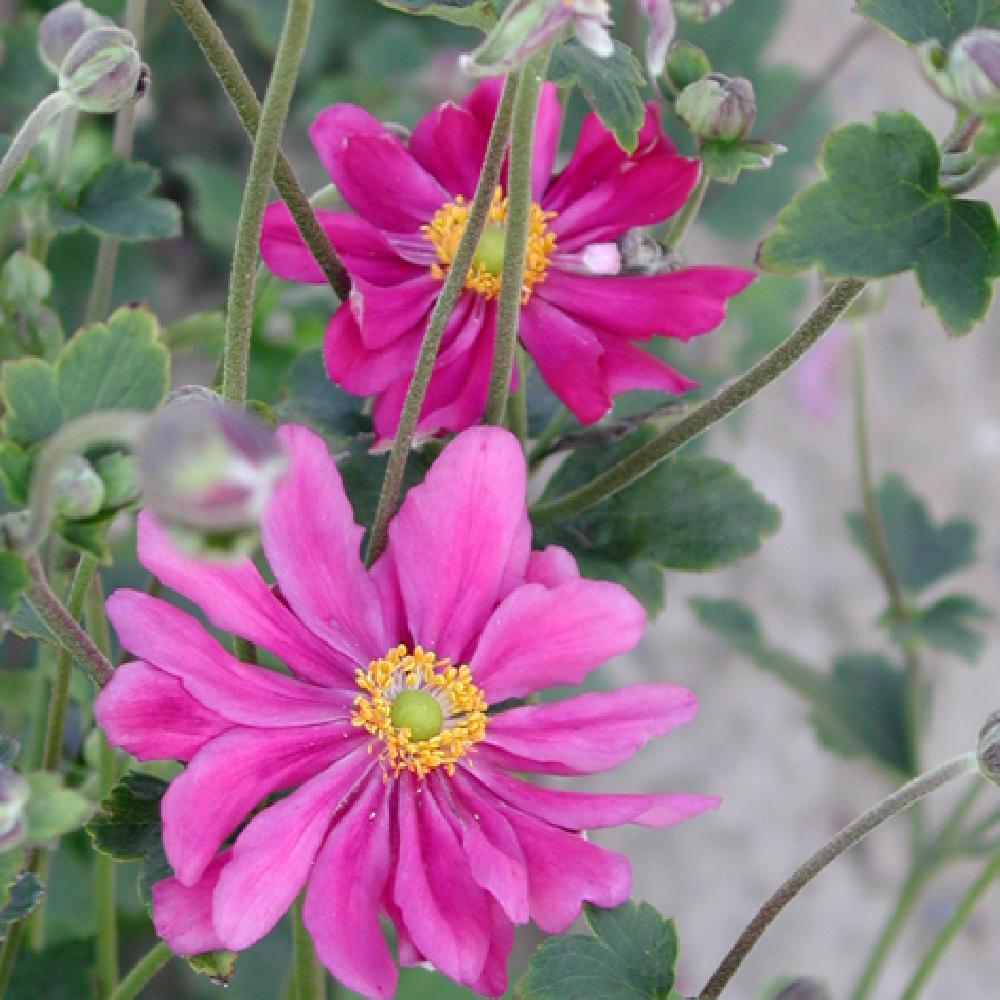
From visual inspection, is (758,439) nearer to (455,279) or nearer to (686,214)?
(686,214)

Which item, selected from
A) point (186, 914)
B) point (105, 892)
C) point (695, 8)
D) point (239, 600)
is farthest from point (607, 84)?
point (105, 892)

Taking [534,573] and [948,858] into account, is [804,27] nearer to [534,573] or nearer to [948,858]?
[948,858]

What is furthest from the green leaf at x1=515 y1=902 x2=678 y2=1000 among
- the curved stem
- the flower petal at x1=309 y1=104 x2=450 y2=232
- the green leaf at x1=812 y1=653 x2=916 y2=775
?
the green leaf at x1=812 y1=653 x2=916 y2=775

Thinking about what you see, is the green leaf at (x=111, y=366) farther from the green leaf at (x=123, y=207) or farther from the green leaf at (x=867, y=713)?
the green leaf at (x=867, y=713)

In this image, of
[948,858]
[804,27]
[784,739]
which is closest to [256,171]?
[948,858]

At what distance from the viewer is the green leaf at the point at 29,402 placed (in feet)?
1.86

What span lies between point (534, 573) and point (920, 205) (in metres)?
0.22

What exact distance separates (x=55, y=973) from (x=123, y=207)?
1.44 ft

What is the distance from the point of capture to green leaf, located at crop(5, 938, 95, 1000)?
84 centimetres

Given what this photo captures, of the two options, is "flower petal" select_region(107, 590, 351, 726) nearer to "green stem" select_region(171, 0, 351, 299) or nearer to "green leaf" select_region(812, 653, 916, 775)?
"green stem" select_region(171, 0, 351, 299)

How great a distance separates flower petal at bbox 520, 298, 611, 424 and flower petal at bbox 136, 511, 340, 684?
6.4 inches

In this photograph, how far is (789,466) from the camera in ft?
5.71

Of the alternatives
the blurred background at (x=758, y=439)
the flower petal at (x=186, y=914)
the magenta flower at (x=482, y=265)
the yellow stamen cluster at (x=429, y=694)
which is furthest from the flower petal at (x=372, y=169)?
the blurred background at (x=758, y=439)

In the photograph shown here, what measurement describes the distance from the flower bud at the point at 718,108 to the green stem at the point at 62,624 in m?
0.35
